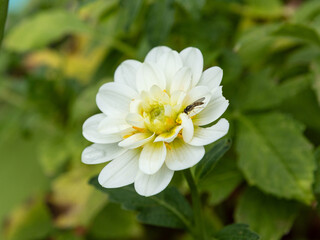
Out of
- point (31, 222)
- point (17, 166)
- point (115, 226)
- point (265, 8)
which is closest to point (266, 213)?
point (115, 226)

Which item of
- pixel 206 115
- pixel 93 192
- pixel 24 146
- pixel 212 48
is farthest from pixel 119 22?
pixel 24 146

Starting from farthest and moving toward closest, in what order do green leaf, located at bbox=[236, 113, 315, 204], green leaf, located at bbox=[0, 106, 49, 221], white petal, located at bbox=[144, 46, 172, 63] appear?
green leaf, located at bbox=[0, 106, 49, 221]
green leaf, located at bbox=[236, 113, 315, 204]
white petal, located at bbox=[144, 46, 172, 63]

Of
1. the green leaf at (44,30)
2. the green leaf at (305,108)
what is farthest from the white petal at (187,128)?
the green leaf at (44,30)

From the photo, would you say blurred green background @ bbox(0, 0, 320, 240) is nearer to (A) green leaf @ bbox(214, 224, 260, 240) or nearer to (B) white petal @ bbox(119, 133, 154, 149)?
(A) green leaf @ bbox(214, 224, 260, 240)

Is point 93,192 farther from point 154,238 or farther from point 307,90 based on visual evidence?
point 307,90

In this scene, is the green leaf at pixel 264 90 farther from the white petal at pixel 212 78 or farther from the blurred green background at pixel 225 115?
the white petal at pixel 212 78

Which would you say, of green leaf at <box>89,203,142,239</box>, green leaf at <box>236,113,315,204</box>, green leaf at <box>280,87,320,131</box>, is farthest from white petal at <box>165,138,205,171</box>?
green leaf at <box>89,203,142,239</box>
